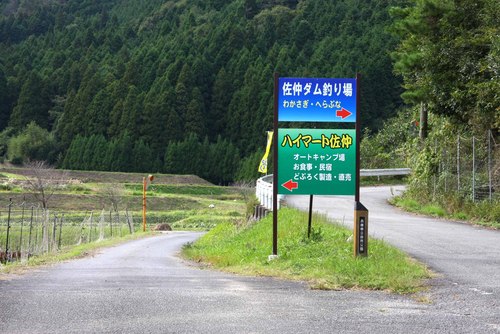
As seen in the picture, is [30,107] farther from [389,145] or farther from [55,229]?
[55,229]

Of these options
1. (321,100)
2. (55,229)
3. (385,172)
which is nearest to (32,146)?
(385,172)

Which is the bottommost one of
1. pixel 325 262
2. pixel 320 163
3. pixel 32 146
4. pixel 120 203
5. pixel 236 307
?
pixel 120 203

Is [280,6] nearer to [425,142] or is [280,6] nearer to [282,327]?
[425,142]

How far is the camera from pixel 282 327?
22.6 ft

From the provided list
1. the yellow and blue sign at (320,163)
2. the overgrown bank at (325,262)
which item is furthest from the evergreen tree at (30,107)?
the yellow and blue sign at (320,163)

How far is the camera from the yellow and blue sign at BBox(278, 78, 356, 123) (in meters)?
11.9

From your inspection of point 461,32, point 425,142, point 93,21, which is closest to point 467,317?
point 461,32

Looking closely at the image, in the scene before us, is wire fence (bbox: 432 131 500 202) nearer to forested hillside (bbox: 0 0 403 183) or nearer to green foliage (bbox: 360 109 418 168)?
green foliage (bbox: 360 109 418 168)

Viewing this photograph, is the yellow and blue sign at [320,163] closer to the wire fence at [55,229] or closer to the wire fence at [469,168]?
the wire fence at [469,168]

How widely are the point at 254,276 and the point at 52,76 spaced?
106 metres

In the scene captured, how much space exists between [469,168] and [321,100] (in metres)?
13.1

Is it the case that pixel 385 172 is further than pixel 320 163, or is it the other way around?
pixel 385 172

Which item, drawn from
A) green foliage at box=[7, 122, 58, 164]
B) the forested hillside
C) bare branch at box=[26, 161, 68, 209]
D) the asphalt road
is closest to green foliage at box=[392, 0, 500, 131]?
the asphalt road

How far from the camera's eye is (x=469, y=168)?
23.5 metres
